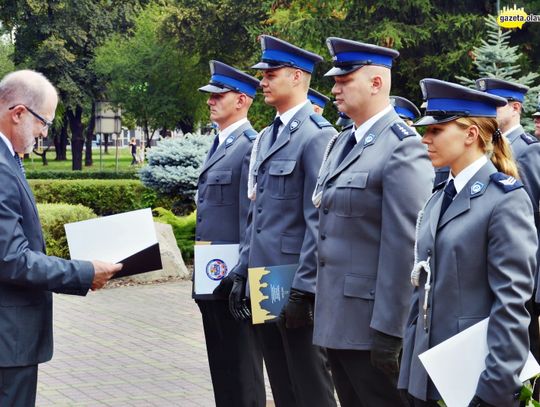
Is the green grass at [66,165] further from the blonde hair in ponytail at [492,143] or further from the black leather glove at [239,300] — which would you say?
the blonde hair in ponytail at [492,143]

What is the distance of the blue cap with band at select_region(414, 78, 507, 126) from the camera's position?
3.79 m

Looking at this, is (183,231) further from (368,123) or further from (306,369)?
(368,123)

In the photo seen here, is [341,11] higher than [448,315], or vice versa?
[341,11]

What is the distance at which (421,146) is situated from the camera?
459 cm

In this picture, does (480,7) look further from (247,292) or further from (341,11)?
(247,292)

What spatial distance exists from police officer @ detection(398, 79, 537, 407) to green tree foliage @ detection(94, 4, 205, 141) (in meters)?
44.7

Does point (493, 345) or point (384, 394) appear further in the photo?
point (384, 394)

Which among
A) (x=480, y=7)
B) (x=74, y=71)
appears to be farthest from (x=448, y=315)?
(x=74, y=71)

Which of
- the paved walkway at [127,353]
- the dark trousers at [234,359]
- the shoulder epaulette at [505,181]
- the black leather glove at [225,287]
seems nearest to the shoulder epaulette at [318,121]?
the black leather glove at [225,287]

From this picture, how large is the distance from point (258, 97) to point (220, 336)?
79.1 ft

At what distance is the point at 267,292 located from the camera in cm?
515

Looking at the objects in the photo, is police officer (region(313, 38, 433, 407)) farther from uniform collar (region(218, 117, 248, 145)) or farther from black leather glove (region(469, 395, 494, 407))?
uniform collar (region(218, 117, 248, 145))

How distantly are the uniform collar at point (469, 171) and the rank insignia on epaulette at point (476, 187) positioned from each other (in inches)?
1.8

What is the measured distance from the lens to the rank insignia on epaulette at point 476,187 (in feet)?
12.1
